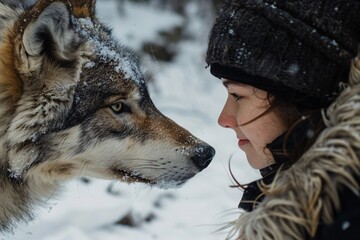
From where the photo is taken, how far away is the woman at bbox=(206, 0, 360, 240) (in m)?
1.55

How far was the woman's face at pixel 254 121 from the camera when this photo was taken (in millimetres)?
1994

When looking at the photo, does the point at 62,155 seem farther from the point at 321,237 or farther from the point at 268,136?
the point at 321,237

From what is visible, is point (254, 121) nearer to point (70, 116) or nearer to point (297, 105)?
point (297, 105)

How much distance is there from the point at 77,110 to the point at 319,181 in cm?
146

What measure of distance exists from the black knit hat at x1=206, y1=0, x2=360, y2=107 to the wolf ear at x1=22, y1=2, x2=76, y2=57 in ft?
2.82

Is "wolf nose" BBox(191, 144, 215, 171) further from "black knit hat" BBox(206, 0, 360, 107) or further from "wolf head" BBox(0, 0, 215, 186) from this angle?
"black knit hat" BBox(206, 0, 360, 107)

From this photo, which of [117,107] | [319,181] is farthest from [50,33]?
[319,181]

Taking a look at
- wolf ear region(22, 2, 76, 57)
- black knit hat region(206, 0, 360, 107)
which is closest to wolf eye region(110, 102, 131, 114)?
wolf ear region(22, 2, 76, 57)

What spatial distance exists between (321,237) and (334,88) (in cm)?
54

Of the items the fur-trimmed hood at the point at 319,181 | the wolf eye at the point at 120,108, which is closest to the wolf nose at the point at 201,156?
the wolf eye at the point at 120,108

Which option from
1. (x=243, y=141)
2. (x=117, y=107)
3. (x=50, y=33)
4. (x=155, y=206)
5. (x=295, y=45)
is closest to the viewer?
(x=295, y=45)

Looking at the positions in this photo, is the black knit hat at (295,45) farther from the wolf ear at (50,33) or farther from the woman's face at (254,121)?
the wolf ear at (50,33)

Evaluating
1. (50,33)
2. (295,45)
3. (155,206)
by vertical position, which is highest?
(295,45)

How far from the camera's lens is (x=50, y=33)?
2.47 m
